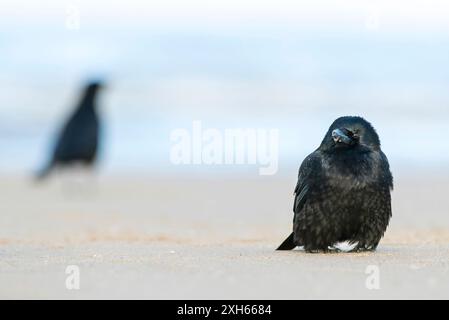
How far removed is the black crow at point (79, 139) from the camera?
15.4 m

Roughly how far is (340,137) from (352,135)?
0.13 m

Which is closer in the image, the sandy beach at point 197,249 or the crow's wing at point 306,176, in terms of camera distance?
the sandy beach at point 197,249

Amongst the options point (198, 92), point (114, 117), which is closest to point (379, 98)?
point (198, 92)

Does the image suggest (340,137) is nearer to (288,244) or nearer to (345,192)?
(345,192)

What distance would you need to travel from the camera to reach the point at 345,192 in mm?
6555

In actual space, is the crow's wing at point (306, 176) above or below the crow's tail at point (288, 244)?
above

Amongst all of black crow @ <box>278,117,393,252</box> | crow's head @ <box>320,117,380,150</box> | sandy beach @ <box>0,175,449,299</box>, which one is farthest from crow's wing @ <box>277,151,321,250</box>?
sandy beach @ <box>0,175,449,299</box>

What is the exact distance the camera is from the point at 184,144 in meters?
18.0

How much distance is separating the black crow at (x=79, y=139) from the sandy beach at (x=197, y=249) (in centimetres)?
80

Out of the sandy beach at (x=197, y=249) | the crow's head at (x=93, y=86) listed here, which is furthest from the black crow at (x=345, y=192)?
the crow's head at (x=93, y=86)

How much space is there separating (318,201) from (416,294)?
1641 millimetres

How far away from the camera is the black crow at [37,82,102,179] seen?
1540 centimetres

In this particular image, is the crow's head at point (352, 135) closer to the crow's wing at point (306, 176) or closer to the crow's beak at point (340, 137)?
the crow's beak at point (340, 137)
